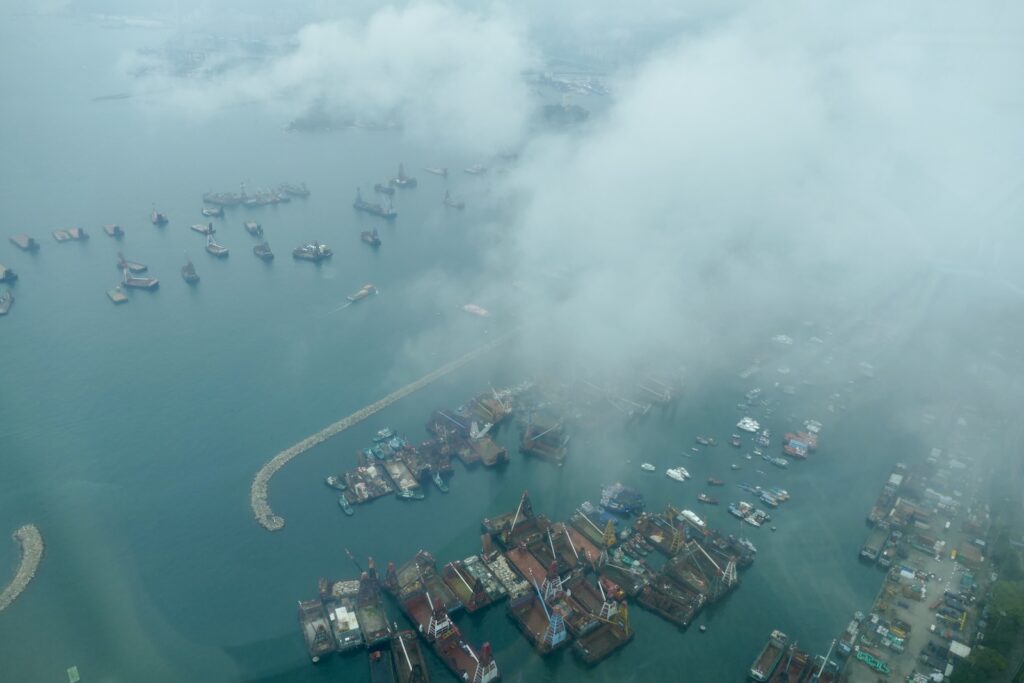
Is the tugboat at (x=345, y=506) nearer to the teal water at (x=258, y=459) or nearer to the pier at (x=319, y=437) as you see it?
the teal water at (x=258, y=459)

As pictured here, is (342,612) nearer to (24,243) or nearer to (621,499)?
(621,499)

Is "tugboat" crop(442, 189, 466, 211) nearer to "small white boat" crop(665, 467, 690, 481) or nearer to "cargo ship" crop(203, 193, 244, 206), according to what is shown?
"cargo ship" crop(203, 193, 244, 206)

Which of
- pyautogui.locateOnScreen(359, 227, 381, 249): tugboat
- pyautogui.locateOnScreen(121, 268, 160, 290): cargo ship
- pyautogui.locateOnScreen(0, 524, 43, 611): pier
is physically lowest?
pyautogui.locateOnScreen(0, 524, 43, 611): pier

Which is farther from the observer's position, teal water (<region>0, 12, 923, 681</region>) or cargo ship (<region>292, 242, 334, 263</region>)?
cargo ship (<region>292, 242, 334, 263</region>)

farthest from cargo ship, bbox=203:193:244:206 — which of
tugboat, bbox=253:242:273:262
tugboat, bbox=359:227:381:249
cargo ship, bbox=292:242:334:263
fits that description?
tugboat, bbox=359:227:381:249

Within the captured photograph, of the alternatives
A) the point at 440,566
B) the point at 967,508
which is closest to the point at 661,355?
the point at 967,508

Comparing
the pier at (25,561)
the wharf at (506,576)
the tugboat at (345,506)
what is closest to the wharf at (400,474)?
the tugboat at (345,506)

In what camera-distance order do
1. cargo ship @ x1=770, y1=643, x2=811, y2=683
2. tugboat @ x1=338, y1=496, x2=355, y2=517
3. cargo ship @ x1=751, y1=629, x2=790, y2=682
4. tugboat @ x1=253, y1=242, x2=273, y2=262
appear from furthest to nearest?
tugboat @ x1=253, y1=242, x2=273, y2=262, tugboat @ x1=338, y1=496, x2=355, y2=517, cargo ship @ x1=751, y1=629, x2=790, y2=682, cargo ship @ x1=770, y1=643, x2=811, y2=683

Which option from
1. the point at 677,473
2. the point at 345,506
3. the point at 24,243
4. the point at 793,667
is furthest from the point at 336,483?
the point at 24,243
